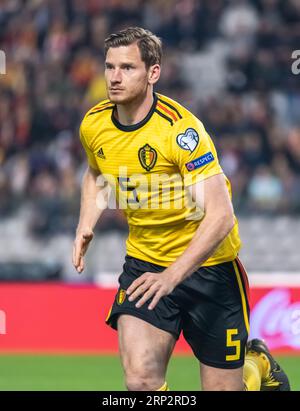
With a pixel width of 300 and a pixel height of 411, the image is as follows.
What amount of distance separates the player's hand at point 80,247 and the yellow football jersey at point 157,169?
9.5 inches

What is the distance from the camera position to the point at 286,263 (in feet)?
43.1

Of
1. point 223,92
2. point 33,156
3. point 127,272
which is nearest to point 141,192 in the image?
point 127,272

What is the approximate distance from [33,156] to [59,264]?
6.16ft

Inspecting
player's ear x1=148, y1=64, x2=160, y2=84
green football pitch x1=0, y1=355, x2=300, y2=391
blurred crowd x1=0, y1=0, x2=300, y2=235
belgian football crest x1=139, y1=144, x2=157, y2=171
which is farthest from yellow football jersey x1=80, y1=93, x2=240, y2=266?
blurred crowd x1=0, y1=0, x2=300, y2=235

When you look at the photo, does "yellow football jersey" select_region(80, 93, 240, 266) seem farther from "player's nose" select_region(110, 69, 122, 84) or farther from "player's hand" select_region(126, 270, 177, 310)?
"player's hand" select_region(126, 270, 177, 310)

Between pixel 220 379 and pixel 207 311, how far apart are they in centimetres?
39

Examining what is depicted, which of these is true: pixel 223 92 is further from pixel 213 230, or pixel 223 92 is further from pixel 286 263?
pixel 213 230

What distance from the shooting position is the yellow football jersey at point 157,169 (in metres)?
5.77

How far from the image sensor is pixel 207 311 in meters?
6.13

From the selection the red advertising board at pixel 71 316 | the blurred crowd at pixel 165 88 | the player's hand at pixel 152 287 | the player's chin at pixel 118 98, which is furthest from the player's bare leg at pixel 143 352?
the blurred crowd at pixel 165 88

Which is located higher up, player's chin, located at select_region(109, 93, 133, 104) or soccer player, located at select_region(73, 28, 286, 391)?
player's chin, located at select_region(109, 93, 133, 104)

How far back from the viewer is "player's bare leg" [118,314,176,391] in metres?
5.77

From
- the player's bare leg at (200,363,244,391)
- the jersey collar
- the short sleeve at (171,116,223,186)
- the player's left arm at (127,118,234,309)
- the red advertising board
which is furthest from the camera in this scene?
the red advertising board

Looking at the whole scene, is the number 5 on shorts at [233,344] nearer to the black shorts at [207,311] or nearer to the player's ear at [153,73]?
the black shorts at [207,311]
